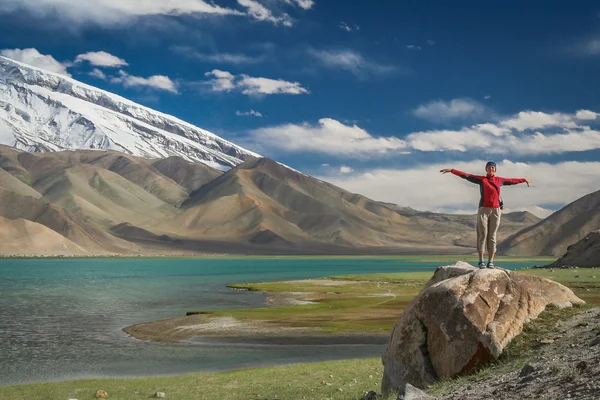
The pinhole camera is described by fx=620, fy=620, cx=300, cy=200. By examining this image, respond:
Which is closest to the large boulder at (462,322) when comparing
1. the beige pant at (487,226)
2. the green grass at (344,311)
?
the beige pant at (487,226)

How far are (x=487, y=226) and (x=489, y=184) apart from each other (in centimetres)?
137

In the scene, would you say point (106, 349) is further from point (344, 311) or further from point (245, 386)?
point (344, 311)

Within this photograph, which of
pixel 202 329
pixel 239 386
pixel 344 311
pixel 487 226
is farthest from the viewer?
pixel 344 311

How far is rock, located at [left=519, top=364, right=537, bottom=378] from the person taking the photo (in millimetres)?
13242

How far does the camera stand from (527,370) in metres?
13.3

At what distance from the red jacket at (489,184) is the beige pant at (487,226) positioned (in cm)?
20

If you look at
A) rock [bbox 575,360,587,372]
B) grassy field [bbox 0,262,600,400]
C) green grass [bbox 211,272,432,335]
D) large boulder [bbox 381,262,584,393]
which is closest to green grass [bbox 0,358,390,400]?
grassy field [bbox 0,262,600,400]

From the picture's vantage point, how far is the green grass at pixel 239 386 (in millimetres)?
24828

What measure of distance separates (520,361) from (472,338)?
4.77 feet

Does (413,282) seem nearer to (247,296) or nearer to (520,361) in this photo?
(247,296)

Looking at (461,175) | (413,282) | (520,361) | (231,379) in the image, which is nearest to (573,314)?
(520,361)

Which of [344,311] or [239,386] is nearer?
[239,386]

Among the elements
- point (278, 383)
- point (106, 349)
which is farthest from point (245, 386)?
point (106, 349)

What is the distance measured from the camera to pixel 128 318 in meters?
60.3
